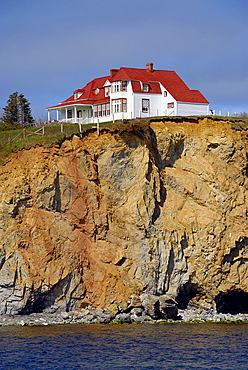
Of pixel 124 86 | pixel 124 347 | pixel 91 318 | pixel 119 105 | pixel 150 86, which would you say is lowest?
pixel 124 347

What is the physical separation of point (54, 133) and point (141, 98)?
32.5ft

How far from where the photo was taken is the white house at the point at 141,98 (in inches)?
2283

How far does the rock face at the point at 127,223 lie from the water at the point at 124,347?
4337 millimetres

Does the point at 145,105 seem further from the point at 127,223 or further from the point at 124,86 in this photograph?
the point at 127,223

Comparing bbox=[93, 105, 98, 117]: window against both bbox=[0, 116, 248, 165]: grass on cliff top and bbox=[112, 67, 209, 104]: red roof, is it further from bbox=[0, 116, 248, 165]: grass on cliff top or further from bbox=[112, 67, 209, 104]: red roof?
bbox=[0, 116, 248, 165]: grass on cliff top

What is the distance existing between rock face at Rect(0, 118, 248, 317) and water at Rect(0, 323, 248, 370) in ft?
14.2

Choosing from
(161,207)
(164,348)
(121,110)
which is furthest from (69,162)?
(164,348)

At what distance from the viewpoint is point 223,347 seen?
35.2 m

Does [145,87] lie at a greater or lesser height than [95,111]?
greater

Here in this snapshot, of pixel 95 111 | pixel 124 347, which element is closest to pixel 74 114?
pixel 95 111

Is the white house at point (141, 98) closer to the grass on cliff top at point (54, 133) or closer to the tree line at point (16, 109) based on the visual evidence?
the grass on cliff top at point (54, 133)

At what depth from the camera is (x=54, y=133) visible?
51969 mm

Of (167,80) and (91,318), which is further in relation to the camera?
(167,80)

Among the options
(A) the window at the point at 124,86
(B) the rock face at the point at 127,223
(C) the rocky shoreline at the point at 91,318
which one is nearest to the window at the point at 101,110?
(A) the window at the point at 124,86
